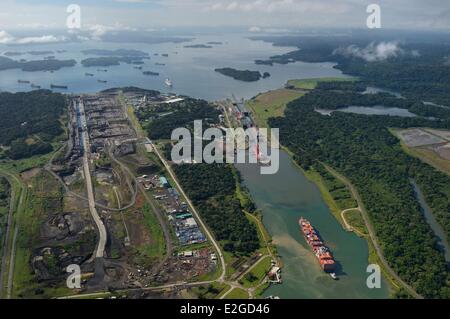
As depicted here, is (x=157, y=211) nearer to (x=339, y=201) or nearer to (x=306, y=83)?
(x=339, y=201)

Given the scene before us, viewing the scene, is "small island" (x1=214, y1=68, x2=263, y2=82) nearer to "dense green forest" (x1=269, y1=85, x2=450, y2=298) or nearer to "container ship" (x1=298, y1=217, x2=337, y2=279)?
"dense green forest" (x1=269, y1=85, x2=450, y2=298)

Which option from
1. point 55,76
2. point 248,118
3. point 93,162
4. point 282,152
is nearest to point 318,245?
point 282,152

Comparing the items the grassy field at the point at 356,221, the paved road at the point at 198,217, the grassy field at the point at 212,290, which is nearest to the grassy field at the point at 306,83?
the paved road at the point at 198,217

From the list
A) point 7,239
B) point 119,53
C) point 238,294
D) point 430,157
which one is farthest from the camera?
point 119,53

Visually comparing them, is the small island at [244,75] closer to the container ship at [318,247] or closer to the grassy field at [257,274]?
the container ship at [318,247]

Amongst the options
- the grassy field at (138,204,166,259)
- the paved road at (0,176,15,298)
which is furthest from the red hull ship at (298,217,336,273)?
the paved road at (0,176,15,298)

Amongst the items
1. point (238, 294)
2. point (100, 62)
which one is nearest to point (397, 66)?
point (100, 62)
